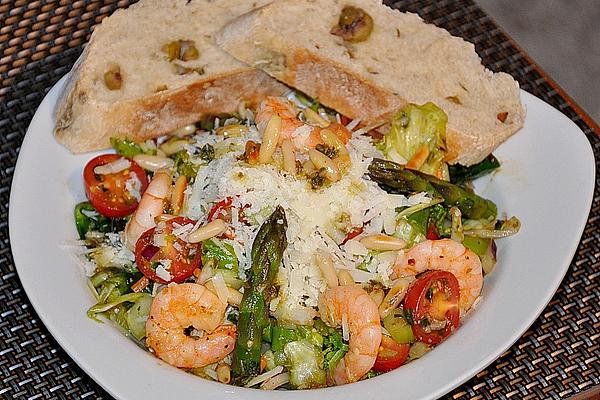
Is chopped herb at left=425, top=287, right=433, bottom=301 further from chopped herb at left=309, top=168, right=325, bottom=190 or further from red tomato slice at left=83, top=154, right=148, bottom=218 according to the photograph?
red tomato slice at left=83, top=154, right=148, bottom=218

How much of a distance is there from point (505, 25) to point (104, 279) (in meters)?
4.32

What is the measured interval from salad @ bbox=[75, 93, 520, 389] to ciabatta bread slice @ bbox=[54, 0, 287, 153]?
0.20 metres

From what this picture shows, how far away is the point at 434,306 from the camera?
3297mm

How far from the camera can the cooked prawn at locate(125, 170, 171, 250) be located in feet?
11.4

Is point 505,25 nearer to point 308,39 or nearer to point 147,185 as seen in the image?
point 308,39

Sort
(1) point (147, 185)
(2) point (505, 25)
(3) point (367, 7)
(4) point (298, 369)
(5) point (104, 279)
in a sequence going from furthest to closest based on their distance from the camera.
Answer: (2) point (505, 25) → (3) point (367, 7) → (1) point (147, 185) → (5) point (104, 279) → (4) point (298, 369)

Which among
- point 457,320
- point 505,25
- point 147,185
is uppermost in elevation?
point 147,185

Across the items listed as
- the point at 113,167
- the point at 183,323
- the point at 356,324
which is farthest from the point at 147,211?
the point at 356,324

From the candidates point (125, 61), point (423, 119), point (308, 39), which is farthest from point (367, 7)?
point (125, 61)

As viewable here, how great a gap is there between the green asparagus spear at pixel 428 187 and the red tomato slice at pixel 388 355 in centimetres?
62

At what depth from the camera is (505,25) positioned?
6871mm

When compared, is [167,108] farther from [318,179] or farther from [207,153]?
[318,179]

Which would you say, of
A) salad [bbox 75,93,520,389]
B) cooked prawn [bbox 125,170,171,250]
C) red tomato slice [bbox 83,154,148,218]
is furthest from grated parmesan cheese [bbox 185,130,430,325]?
red tomato slice [bbox 83,154,148,218]

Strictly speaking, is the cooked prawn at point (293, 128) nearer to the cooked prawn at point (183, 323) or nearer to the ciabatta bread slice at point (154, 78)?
the ciabatta bread slice at point (154, 78)
